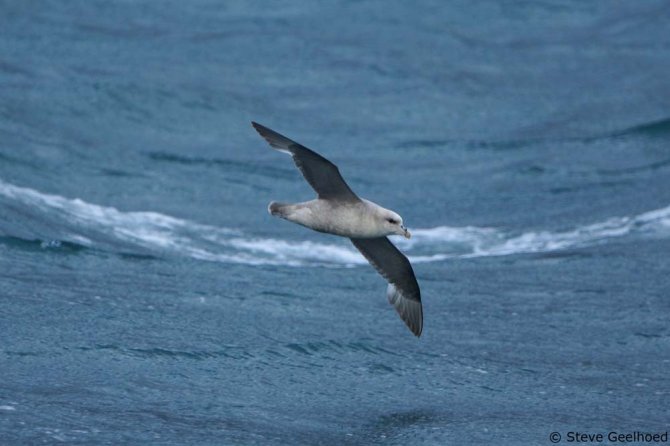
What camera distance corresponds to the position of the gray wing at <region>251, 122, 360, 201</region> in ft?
28.6

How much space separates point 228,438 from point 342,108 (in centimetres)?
1078

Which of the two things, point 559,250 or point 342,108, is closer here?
point 559,250

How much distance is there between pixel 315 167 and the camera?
880 centimetres

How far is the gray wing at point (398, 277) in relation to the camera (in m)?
9.55

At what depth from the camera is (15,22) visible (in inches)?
813

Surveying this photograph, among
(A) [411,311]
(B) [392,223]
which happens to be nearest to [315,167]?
(B) [392,223]

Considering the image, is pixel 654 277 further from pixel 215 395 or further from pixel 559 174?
pixel 215 395

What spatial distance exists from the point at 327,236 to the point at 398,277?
5.25 m

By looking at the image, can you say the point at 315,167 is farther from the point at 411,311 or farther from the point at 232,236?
the point at 232,236

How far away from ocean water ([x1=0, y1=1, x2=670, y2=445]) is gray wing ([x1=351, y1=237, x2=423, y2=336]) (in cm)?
58

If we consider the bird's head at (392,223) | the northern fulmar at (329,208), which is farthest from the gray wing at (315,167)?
the bird's head at (392,223)

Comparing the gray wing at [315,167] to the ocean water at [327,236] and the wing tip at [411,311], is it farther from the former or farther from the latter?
the ocean water at [327,236]

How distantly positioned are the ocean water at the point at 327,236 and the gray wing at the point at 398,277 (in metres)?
0.58

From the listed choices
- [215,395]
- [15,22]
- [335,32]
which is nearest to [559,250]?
[215,395]
